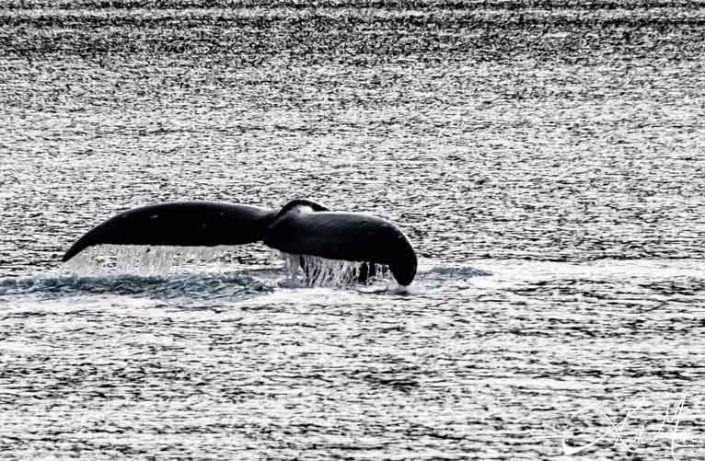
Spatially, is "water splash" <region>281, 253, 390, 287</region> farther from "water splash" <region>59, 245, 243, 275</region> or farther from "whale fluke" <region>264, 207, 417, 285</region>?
"water splash" <region>59, 245, 243, 275</region>

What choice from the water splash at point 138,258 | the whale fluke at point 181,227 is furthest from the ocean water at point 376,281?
the whale fluke at point 181,227

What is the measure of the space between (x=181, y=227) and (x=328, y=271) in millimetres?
898

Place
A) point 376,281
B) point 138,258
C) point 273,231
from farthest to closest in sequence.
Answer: point 138,258 → point 376,281 → point 273,231

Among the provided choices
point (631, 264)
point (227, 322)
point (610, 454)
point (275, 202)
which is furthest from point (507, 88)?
point (610, 454)

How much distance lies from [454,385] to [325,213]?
234 centimetres

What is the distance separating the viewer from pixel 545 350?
9102 millimetres

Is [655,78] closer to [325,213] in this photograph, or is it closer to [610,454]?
[325,213]

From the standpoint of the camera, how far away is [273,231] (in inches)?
416

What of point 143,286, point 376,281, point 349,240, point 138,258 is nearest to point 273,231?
point 349,240

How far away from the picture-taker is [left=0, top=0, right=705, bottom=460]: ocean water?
25.5ft

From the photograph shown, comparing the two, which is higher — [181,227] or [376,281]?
[181,227]

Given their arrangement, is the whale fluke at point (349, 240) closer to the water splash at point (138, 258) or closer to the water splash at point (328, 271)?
the water splash at point (328, 271)

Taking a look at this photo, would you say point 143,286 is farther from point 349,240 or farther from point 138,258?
point 349,240

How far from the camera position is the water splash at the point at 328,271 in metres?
10.5
